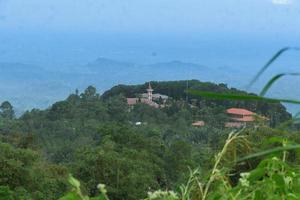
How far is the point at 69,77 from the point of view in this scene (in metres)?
44.9

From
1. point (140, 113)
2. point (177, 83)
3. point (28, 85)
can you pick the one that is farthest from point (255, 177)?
point (28, 85)

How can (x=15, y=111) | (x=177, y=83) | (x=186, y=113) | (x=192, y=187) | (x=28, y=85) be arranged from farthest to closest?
(x=28, y=85)
(x=177, y=83)
(x=15, y=111)
(x=186, y=113)
(x=192, y=187)

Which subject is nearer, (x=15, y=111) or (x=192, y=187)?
(x=192, y=187)

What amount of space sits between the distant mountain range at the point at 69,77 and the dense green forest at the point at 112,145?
4811mm

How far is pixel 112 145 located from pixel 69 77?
97.6ft

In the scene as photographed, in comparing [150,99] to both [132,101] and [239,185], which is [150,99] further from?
[239,185]

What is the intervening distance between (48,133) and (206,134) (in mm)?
5868

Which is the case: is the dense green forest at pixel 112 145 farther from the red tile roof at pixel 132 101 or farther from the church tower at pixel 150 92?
the church tower at pixel 150 92

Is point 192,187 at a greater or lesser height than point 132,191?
greater

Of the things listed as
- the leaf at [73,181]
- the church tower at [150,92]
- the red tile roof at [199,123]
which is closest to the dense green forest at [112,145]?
the leaf at [73,181]

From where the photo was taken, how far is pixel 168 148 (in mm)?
17500

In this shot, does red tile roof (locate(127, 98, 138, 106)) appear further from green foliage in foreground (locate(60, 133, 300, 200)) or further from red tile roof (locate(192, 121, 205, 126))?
green foliage in foreground (locate(60, 133, 300, 200))

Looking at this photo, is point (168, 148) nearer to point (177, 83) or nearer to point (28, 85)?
point (177, 83)

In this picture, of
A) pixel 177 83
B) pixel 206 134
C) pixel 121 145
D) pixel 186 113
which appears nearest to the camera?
pixel 121 145
